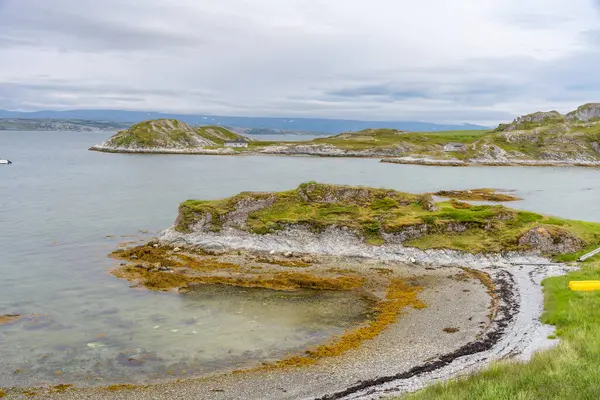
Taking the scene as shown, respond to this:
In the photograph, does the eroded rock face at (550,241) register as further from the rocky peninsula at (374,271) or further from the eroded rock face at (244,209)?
the eroded rock face at (244,209)

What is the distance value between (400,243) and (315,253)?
8808 millimetres

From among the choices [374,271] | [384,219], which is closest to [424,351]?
[374,271]

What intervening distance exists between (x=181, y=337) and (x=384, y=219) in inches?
1112

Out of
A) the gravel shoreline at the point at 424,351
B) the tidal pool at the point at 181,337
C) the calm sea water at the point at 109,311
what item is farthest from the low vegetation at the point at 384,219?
the tidal pool at the point at 181,337

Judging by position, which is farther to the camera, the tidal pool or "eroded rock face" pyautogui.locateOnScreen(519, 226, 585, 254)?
"eroded rock face" pyautogui.locateOnScreen(519, 226, 585, 254)

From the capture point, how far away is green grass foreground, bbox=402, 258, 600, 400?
50.5 feet

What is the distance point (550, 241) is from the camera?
45344mm

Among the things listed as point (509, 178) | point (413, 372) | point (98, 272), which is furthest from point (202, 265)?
point (509, 178)

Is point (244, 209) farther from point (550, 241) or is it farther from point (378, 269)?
point (550, 241)

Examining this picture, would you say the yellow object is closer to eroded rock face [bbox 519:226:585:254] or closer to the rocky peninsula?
the rocky peninsula

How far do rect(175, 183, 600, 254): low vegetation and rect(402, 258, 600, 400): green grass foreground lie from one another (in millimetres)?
19826

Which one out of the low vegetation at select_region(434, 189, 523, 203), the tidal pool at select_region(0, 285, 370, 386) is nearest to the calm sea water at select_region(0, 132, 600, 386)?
the tidal pool at select_region(0, 285, 370, 386)

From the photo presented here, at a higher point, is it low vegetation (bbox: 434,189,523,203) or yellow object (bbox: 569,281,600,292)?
low vegetation (bbox: 434,189,523,203)

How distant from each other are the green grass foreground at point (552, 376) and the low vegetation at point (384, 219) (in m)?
19.8
